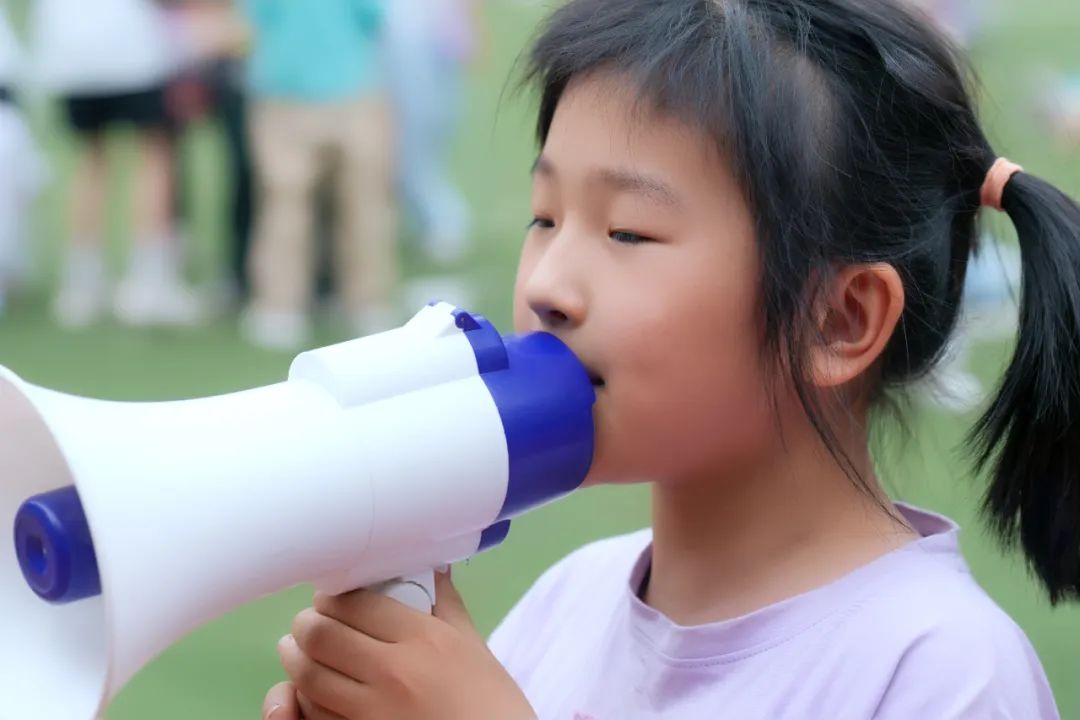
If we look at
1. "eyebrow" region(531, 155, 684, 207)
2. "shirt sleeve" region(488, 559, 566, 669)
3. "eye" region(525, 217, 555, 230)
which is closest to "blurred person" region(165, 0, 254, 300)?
"shirt sleeve" region(488, 559, 566, 669)

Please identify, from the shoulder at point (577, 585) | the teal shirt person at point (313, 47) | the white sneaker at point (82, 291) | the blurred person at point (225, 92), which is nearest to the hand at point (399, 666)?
the shoulder at point (577, 585)

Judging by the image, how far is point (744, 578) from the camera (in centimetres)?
144

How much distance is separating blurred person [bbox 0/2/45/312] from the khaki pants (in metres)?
0.80

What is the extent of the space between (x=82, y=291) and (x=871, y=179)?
479cm

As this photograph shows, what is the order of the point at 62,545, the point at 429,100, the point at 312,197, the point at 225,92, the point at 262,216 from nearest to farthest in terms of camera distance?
the point at 62,545 → the point at 312,197 → the point at 262,216 → the point at 225,92 → the point at 429,100

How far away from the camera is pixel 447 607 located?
4.46ft

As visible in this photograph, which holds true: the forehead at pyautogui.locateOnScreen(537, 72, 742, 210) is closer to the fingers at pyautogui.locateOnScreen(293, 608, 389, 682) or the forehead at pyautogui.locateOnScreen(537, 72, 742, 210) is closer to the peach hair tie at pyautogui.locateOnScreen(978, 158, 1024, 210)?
the peach hair tie at pyautogui.locateOnScreen(978, 158, 1024, 210)

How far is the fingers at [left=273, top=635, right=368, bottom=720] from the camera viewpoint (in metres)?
1.33

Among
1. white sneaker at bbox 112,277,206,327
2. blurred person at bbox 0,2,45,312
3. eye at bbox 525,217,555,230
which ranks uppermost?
eye at bbox 525,217,555,230

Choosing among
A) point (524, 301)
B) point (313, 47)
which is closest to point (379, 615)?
point (524, 301)

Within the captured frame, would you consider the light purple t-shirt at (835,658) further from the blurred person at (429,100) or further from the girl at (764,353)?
the blurred person at (429,100)

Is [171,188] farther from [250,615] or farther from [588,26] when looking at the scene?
[588,26]

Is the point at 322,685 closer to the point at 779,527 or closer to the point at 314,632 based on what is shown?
the point at 314,632

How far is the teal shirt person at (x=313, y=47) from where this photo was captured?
5.07 meters
